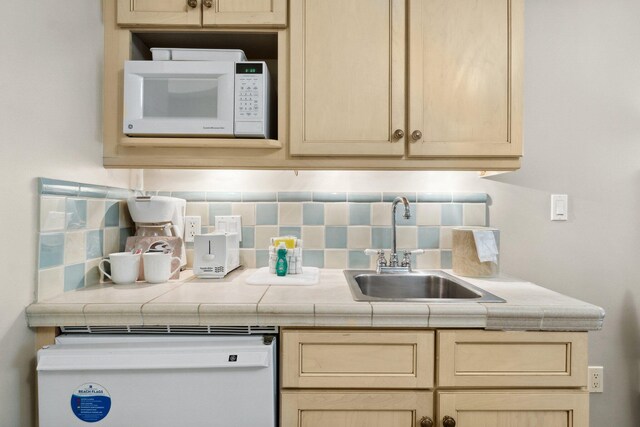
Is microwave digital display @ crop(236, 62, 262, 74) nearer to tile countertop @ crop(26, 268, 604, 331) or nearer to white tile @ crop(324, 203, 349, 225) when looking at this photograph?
white tile @ crop(324, 203, 349, 225)

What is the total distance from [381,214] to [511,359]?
80 cm

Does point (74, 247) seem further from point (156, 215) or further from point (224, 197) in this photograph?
point (224, 197)

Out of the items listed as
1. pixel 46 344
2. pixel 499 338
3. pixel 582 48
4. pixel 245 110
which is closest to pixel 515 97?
pixel 582 48

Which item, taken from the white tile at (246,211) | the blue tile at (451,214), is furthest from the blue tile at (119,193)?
the blue tile at (451,214)

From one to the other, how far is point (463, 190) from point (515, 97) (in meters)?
0.48

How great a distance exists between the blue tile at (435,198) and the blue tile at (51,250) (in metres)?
1.40

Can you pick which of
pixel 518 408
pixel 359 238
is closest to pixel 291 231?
pixel 359 238

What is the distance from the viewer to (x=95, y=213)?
1.33 metres

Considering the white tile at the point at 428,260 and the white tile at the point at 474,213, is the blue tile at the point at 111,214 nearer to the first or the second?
the white tile at the point at 428,260

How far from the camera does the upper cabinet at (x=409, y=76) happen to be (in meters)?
1.34

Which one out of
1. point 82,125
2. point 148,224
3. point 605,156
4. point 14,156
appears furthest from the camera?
point 605,156

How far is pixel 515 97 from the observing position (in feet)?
4.38

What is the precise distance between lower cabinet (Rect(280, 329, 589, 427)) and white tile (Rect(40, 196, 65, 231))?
797mm

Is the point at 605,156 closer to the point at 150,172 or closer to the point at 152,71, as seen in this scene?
the point at 152,71
